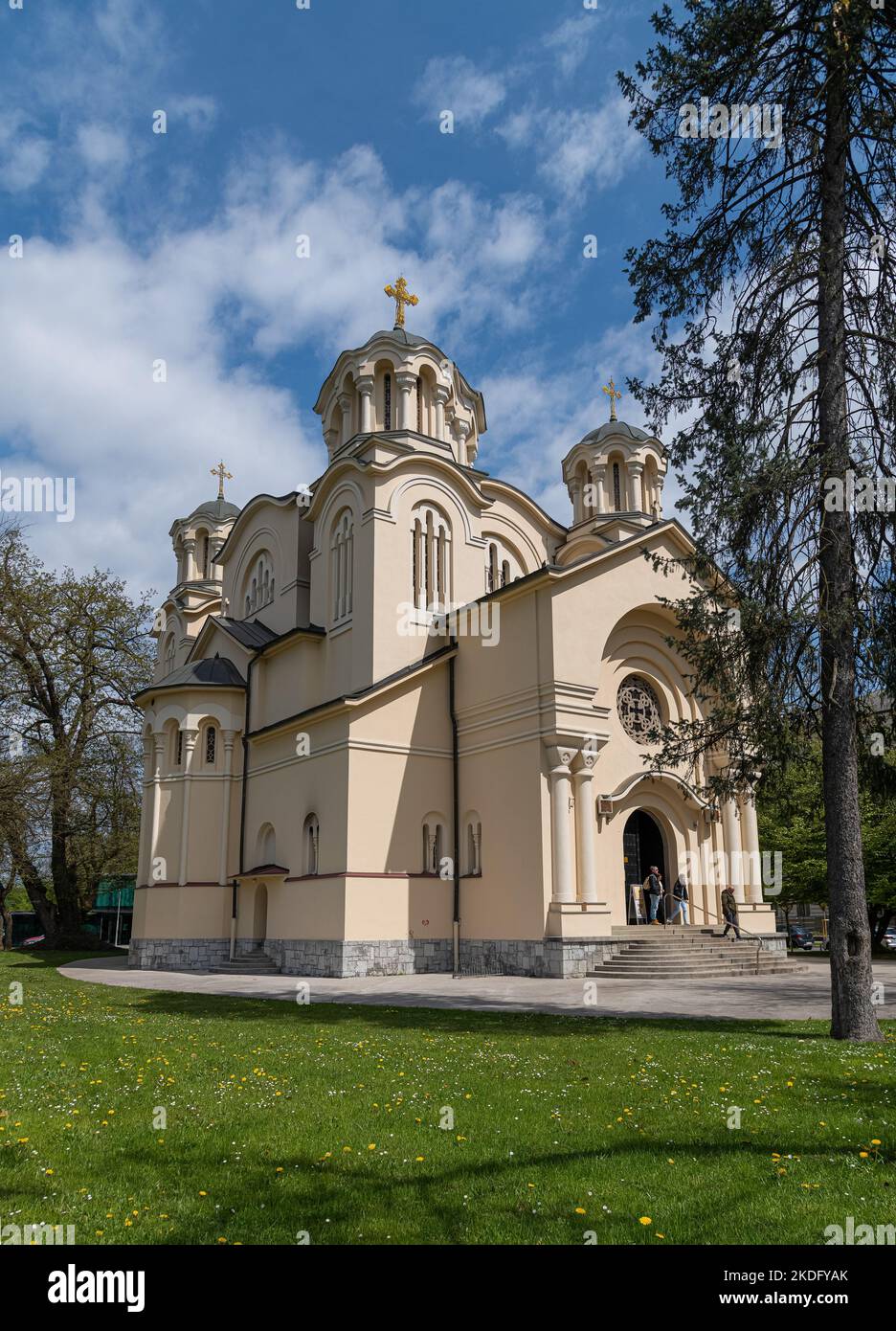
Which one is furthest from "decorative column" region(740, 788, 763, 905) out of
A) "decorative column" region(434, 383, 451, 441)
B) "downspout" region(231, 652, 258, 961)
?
"decorative column" region(434, 383, 451, 441)

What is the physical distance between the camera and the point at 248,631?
2839 cm

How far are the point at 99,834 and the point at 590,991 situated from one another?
24.4 meters

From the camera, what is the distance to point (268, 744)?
2506 centimetres

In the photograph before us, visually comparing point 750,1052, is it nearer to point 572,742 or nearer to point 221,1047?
point 221,1047

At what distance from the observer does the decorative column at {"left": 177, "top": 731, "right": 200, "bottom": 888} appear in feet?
83.1

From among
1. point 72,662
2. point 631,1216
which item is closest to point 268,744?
point 72,662

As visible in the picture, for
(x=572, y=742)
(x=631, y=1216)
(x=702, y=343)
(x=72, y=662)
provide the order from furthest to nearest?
1. (x=72, y=662)
2. (x=572, y=742)
3. (x=702, y=343)
4. (x=631, y=1216)

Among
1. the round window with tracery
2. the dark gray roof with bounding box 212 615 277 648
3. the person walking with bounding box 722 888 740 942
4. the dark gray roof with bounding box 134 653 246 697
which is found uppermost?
the dark gray roof with bounding box 212 615 277 648

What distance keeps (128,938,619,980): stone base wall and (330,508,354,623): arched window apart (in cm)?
816

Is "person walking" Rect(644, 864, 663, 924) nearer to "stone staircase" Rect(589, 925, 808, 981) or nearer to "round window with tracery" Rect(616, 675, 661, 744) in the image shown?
"stone staircase" Rect(589, 925, 808, 981)

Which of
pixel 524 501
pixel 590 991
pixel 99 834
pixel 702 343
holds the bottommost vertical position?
pixel 590 991

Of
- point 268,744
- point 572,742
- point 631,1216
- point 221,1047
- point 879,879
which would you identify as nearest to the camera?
point 631,1216

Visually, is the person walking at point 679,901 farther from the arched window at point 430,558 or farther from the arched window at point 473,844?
the arched window at point 430,558

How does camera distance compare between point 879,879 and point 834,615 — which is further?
point 879,879
